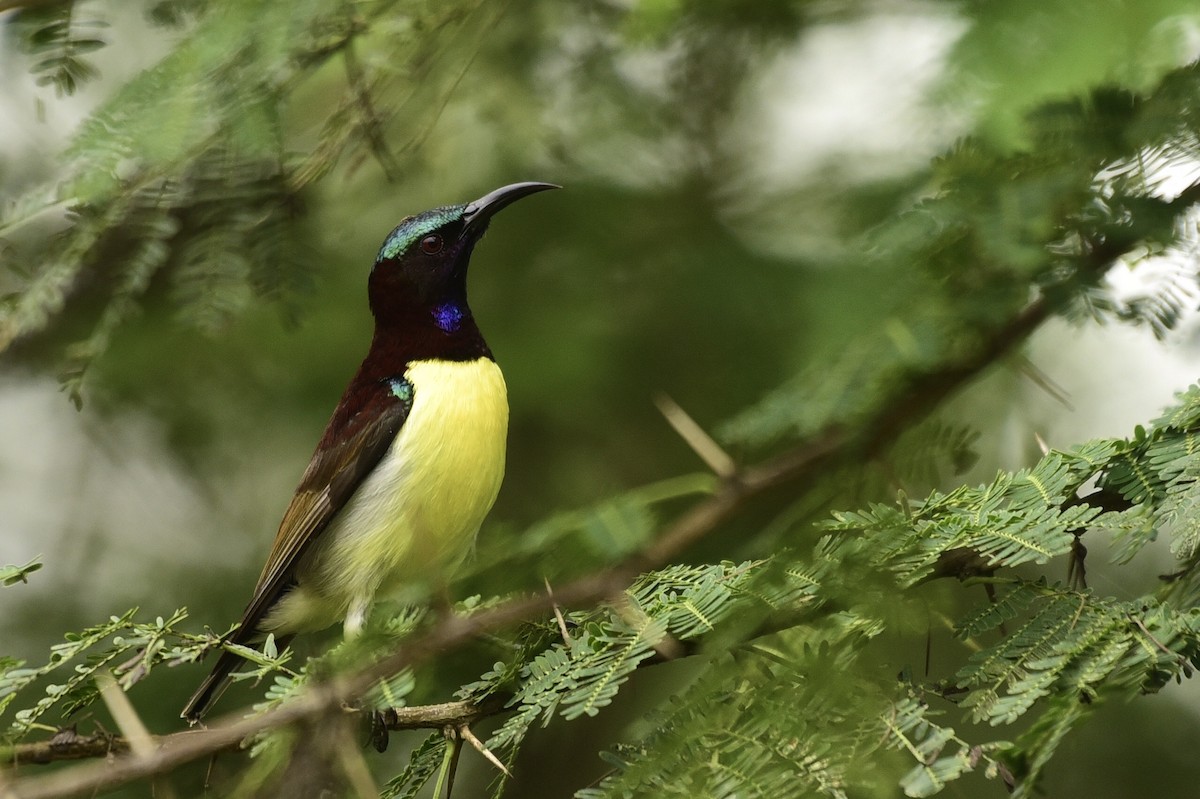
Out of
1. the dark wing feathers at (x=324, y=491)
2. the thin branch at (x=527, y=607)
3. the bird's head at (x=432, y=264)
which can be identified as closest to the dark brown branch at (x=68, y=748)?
the thin branch at (x=527, y=607)

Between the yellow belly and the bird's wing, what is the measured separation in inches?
1.7

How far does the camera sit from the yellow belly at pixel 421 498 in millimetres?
3820

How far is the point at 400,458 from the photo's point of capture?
398 cm

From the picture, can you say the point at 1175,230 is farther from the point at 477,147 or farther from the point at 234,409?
the point at 234,409

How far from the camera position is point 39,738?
2613 millimetres

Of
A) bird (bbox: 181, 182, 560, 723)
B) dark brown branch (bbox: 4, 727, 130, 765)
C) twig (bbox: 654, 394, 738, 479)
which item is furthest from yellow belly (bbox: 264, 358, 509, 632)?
dark brown branch (bbox: 4, 727, 130, 765)

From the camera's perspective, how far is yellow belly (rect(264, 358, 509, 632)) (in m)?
3.82

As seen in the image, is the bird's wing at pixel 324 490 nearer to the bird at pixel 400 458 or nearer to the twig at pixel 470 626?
the bird at pixel 400 458

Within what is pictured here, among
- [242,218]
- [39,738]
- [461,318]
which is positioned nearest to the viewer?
[39,738]

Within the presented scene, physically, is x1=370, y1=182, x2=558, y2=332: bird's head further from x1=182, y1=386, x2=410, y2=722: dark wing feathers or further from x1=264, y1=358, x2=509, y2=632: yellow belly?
x1=182, y1=386, x2=410, y2=722: dark wing feathers

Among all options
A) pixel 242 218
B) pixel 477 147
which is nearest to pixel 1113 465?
pixel 242 218

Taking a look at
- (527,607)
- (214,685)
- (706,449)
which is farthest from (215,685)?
(527,607)

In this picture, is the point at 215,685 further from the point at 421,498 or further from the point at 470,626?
the point at 470,626

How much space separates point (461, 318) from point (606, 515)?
2.21 metres
